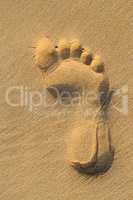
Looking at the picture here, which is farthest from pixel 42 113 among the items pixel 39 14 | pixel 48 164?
pixel 39 14

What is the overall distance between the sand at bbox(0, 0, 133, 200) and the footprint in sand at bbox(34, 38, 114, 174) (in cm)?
3

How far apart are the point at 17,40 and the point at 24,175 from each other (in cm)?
38

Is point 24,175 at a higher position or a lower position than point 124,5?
lower

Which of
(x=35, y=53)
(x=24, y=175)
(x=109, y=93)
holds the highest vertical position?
(x=35, y=53)

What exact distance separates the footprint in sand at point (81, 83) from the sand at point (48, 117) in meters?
0.03

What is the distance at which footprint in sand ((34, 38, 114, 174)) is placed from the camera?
136cm

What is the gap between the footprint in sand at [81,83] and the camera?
136 centimetres

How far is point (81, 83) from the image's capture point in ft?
4.44

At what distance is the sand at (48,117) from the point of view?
140cm

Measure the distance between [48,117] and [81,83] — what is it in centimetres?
14

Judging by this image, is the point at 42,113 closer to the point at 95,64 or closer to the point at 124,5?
the point at 95,64

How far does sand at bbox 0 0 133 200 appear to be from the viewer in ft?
4.60

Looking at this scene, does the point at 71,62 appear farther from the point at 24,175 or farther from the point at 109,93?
the point at 24,175

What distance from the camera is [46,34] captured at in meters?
1.42
